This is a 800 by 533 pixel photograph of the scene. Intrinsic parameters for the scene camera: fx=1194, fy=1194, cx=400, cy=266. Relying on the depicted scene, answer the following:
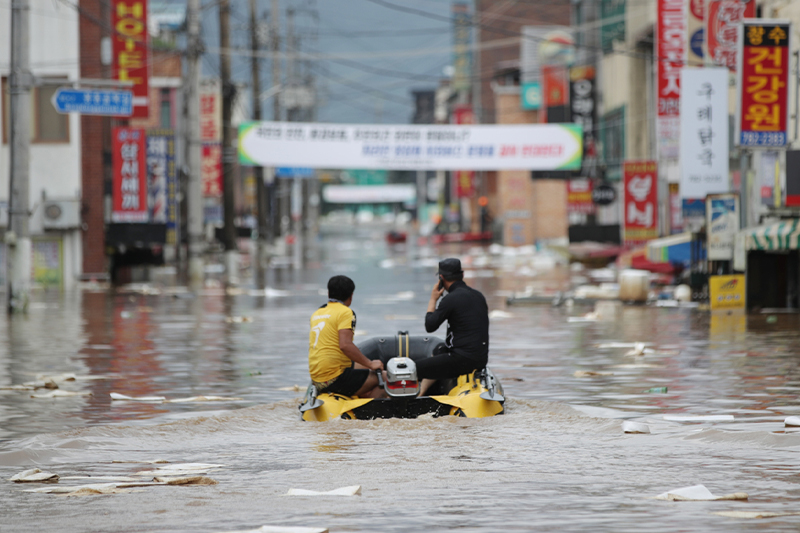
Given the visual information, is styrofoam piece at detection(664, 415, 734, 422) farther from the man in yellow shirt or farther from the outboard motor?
the man in yellow shirt

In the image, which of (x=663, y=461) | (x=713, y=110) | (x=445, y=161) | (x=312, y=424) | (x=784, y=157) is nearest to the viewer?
(x=663, y=461)

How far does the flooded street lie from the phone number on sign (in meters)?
3.59

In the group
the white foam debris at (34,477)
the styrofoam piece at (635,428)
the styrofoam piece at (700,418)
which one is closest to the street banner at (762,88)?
the styrofoam piece at (700,418)

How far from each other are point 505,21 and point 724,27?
70299mm

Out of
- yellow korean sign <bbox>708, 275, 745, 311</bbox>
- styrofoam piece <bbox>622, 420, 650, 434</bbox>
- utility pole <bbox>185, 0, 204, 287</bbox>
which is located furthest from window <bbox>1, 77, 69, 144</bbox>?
styrofoam piece <bbox>622, 420, 650, 434</bbox>

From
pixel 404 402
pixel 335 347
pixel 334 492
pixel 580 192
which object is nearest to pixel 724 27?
pixel 335 347

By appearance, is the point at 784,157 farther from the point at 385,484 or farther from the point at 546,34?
the point at 546,34

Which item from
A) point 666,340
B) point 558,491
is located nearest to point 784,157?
point 666,340

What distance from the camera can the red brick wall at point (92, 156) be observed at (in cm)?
3522

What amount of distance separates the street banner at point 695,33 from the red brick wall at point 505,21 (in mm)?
59330

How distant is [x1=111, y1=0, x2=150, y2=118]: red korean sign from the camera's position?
3484 centimetres

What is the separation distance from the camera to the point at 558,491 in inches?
290

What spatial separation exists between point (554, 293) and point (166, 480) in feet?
73.8

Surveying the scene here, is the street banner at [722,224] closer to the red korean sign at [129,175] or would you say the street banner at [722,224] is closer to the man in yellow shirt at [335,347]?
the man in yellow shirt at [335,347]
